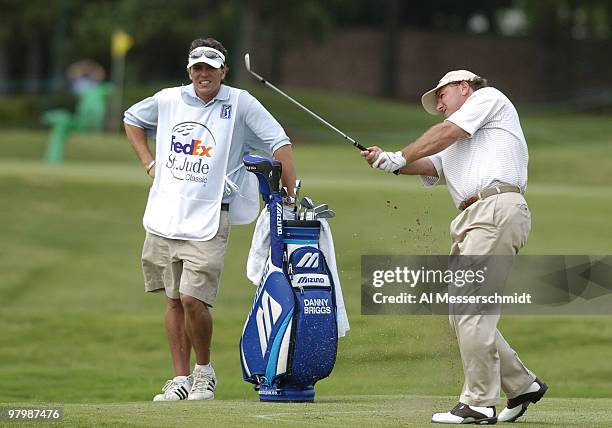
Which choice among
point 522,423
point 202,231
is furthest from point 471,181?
point 202,231

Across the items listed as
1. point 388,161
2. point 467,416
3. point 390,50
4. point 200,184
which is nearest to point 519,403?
point 467,416

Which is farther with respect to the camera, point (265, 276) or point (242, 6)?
point (242, 6)

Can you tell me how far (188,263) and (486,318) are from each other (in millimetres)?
2103

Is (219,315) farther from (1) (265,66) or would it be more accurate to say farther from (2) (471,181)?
(1) (265,66)

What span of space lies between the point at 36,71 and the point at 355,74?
13.2m

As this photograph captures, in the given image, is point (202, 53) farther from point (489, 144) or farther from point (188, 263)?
point (489, 144)

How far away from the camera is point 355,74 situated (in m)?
63.9

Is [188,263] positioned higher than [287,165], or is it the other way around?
[287,165]

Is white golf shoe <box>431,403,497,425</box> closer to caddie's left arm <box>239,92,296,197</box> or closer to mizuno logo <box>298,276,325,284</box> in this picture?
mizuno logo <box>298,276,325,284</box>

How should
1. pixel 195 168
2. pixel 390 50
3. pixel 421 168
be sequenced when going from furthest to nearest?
pixel 390 50, pixel 195 168, pixel 421 168

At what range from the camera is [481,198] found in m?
7.57

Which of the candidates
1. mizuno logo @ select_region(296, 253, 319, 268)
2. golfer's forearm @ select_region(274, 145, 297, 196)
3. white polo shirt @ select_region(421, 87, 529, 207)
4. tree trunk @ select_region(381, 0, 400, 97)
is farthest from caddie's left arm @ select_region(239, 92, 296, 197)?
tree trunk @ select_region(381, 0, 400, 97)

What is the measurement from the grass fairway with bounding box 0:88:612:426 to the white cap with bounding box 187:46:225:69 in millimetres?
1532

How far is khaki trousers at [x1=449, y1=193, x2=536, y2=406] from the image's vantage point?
7414mm
